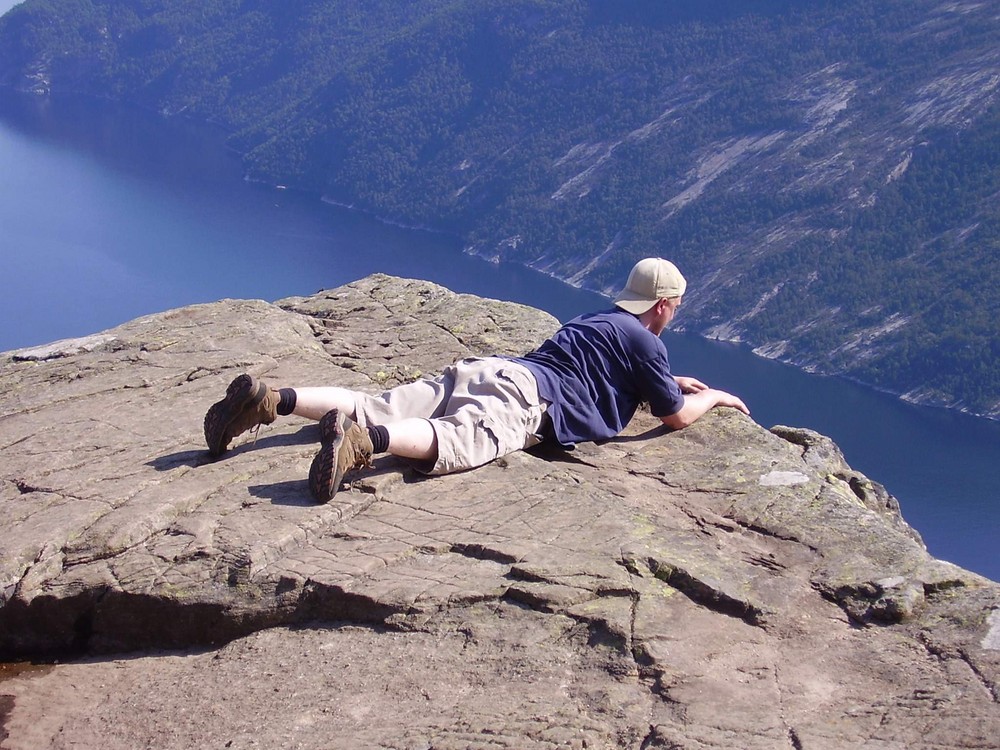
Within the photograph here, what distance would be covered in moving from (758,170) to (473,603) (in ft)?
486

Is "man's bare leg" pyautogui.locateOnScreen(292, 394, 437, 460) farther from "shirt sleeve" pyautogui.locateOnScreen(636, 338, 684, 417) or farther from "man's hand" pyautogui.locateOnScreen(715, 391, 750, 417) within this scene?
"man's hand" pyautogui.locateOnScreen(715, 391, 750, 417)

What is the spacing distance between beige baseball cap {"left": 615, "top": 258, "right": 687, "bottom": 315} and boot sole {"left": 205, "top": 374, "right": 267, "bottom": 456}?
2884 millimetres

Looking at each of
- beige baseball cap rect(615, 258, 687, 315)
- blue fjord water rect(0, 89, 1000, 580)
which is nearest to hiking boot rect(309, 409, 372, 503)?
beige baseball cap rect(615, 258, 687, 315)

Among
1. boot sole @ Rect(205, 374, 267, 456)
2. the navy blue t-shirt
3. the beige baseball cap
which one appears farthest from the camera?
the beige baseball cap

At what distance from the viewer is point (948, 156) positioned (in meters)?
129

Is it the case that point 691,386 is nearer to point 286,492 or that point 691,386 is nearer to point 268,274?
point 286,492

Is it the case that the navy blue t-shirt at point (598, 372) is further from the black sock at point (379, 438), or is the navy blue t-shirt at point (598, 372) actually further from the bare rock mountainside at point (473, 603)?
the black sock at point (379, 438)

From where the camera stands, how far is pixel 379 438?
7156mm

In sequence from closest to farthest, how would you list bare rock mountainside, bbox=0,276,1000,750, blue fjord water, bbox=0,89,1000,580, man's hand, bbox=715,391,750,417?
bare rock mountainside, bbox=0,276,1000,750 < man's hand, bbox=715,391,750,417 < blue fjord water, bbox=0,89,1000,580

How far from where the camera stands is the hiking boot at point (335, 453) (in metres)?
6.86

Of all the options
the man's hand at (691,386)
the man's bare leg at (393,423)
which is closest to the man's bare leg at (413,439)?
the man's bare leg at (393,423)

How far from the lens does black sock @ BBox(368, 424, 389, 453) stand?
7145mm

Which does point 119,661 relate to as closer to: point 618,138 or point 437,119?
point 618,138

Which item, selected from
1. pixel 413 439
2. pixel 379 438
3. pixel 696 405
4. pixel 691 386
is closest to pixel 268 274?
pixel 691 386
